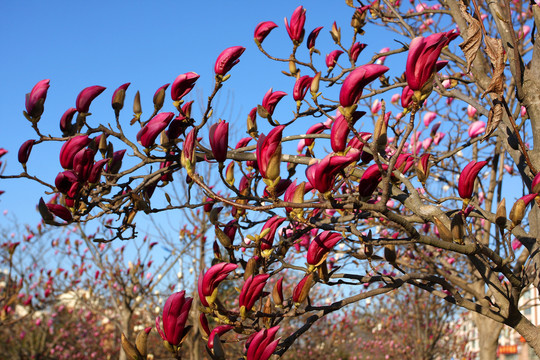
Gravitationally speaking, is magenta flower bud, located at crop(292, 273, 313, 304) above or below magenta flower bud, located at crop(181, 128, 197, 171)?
below

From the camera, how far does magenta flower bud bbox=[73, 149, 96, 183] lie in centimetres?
181

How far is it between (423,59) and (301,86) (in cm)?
91

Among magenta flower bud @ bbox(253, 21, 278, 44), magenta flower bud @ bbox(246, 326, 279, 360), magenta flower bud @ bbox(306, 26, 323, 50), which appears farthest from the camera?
magenta flower bud @ bbox(306, 26, 323, 50)

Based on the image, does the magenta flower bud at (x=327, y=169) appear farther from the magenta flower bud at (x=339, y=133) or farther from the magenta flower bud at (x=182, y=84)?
the magenta flower bud at (x=182, y=84)

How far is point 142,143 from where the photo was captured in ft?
6.35

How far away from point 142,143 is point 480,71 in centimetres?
176

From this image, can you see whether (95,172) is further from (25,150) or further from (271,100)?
(271,100)

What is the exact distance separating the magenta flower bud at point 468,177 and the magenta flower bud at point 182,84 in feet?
3.41

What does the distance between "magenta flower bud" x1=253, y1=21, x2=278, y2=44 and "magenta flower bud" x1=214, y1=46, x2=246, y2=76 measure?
0.55 meters

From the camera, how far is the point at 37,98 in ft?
6.34

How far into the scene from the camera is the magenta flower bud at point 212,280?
5.29ft

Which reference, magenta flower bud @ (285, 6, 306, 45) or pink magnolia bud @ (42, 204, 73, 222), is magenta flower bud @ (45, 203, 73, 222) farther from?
magenta flower bud @ (285, 6, 306, 45)

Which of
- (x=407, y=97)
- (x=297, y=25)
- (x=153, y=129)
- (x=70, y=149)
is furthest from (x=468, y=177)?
(x=70, y=149)

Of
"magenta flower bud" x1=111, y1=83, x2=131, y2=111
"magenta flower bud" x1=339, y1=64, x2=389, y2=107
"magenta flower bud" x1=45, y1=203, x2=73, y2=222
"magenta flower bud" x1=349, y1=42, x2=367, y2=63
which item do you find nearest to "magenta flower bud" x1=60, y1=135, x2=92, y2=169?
"magenta flower bud" x1=45, y1=203, x2=73, y2=222
